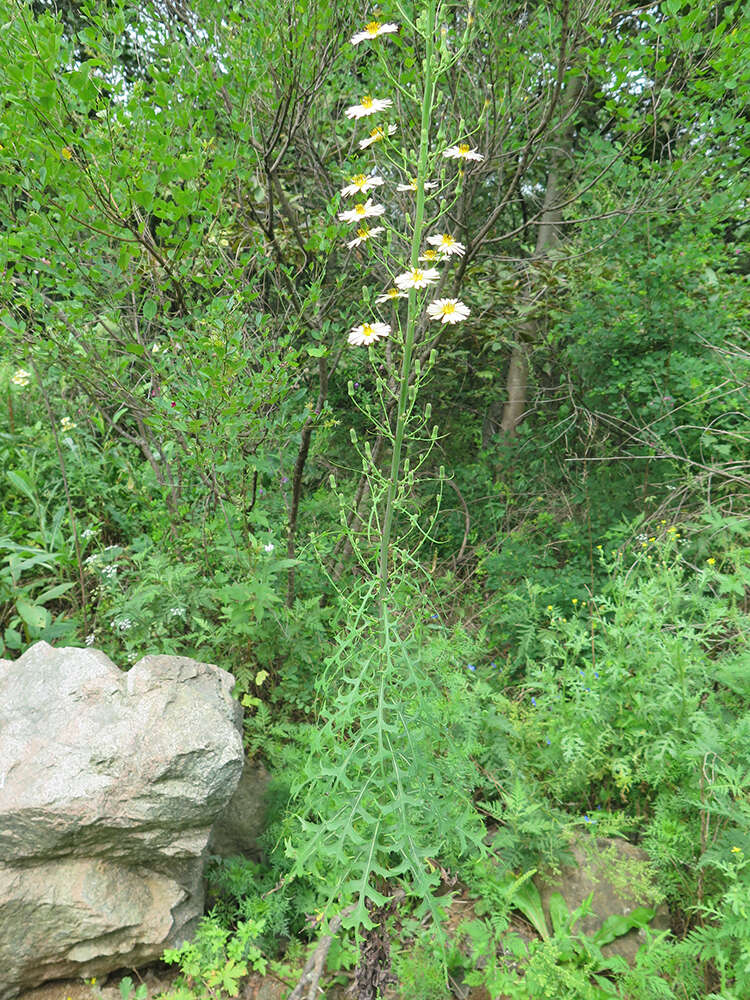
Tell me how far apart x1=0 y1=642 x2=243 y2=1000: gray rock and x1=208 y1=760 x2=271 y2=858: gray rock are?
0.22m

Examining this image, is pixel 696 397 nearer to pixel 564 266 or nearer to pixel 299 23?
pixel 564 266

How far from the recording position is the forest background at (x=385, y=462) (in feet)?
5.96

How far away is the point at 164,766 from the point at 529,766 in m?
1.36

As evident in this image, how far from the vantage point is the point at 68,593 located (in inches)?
116

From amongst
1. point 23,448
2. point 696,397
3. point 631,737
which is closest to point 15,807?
point 631,737

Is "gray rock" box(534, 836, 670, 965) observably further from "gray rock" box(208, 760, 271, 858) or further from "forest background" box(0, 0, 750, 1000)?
"gray rock" box(208, 760, 271, 858)

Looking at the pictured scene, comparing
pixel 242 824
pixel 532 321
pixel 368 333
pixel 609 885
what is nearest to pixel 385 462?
pixel 532 321

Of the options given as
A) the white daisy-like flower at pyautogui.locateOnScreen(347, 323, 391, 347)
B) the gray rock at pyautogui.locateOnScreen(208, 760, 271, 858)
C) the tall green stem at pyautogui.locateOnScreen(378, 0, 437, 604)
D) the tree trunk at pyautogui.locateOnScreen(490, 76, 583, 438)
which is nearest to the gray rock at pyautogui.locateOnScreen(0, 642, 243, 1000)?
the gray rock at pyautogui.locateOnScreen(208, 760, 271, 858)

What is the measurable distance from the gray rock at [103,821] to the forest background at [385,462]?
264mm

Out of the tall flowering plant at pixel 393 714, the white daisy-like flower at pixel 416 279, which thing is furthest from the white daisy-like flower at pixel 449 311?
the white daisy-like flower at pixel 416 279

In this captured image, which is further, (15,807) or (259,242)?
(259,242)

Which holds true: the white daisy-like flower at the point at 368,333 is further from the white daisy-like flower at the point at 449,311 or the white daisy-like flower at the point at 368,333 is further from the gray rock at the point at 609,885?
the gray rock at the point at 609,885

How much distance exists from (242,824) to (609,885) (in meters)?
1.34

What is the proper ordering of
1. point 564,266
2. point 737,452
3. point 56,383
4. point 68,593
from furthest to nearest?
point 56,383, point 564,266, point 737,452, point 68,593
